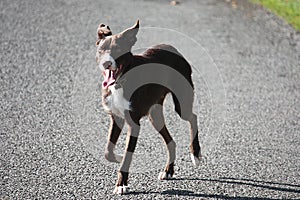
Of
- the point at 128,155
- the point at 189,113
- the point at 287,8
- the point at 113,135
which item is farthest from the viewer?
the point at 287,8

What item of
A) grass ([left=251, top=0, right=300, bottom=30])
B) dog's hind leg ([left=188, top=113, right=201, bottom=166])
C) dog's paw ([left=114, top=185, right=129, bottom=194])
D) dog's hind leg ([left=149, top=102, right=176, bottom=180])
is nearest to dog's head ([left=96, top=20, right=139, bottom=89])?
dog's hind leg ([left=149, top=102, right=176, bottom=180])

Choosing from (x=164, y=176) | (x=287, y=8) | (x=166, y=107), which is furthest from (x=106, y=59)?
(x=287, y=8)

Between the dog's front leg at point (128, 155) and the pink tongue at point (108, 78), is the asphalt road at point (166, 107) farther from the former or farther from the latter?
the pink tongue at point (108, 78)

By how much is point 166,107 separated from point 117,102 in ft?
8.32

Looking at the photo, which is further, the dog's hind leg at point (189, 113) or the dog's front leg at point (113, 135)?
the dog's hind leg at point (189, 113)

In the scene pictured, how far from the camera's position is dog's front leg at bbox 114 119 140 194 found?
4844 mm

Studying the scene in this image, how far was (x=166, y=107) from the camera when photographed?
7.18m

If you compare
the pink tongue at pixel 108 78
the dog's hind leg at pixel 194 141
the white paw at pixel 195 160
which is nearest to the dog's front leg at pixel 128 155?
the pink tongue at pixel 108 78

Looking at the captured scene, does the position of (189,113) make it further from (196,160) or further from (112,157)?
(112,157)

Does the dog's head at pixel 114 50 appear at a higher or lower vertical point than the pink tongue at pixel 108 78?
higher

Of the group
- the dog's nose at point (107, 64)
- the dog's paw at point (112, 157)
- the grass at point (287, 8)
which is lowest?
the dog's paw at point (112, 157)

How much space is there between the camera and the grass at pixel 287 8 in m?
11.2

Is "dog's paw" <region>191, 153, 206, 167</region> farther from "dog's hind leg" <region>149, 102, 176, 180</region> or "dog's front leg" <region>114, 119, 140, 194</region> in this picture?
"dog's front leg" <region>114, 119, 140, 194</region>

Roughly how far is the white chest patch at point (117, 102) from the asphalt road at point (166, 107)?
2.76 feet
